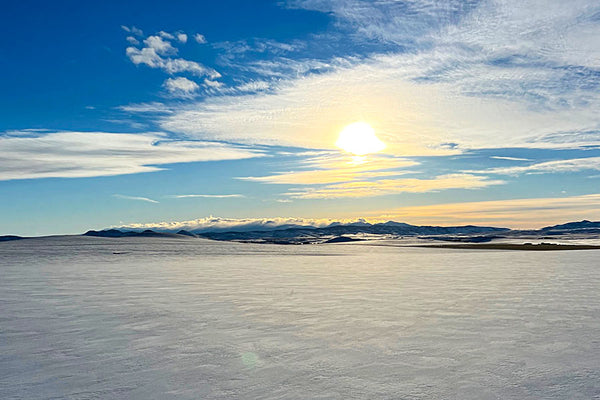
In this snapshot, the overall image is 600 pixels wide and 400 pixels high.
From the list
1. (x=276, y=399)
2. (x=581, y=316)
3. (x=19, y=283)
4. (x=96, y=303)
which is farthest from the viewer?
(x=19, y=283)

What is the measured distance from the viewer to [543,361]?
275 inches

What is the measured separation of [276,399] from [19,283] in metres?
15.2

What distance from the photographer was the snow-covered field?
5980mm

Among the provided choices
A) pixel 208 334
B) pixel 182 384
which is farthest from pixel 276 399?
pixel 208 334

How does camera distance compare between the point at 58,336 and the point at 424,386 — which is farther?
the point at 58,336

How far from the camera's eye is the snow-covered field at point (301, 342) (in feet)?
19.6

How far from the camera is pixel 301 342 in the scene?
8289 millimetres

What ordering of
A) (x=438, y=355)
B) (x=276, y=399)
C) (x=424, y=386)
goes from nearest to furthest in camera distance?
(x=276, y=399)
(x=424, y=386)
(x=438, y=355)

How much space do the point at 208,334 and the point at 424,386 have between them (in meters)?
4.44

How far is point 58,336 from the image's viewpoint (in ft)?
28.7

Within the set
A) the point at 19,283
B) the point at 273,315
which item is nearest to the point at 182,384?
the point at 273,315

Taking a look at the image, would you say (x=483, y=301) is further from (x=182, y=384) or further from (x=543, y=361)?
(x=182, y=384)

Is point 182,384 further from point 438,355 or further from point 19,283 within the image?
point 19,283

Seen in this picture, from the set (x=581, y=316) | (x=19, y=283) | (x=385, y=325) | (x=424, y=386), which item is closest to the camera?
(x=424, y=386)
